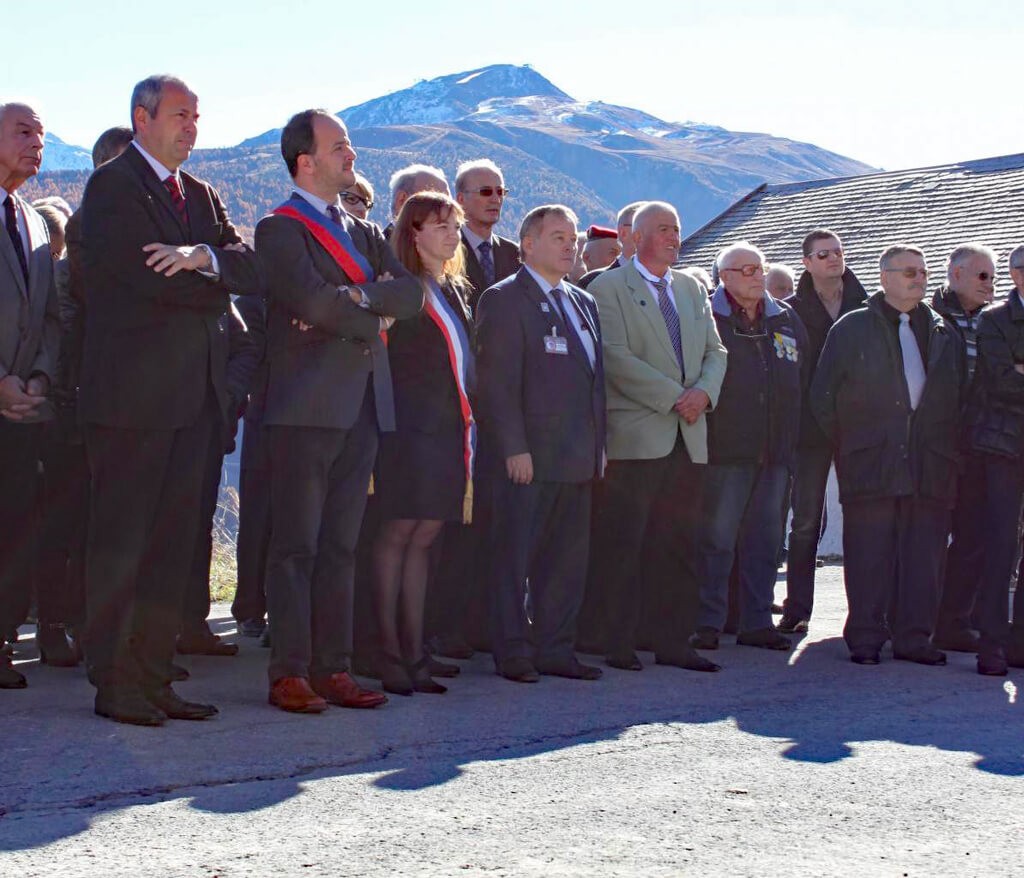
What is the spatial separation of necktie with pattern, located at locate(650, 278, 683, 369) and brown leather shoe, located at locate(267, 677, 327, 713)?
2712mm

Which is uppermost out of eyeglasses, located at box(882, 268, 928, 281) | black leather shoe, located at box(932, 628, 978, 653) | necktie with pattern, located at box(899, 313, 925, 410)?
eyeglasses, located at box(882, 268, 928, 281)

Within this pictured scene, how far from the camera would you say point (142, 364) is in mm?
5723

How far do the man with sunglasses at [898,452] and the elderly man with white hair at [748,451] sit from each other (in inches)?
15.6

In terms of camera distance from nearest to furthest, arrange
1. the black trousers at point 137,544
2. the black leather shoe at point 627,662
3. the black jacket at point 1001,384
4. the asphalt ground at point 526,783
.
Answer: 1. the asphalt ground at point 526,783
2. the black trousers at point 137,544
3. the black leather shoe at point 627,662
4. the black jacket at point 1001,384

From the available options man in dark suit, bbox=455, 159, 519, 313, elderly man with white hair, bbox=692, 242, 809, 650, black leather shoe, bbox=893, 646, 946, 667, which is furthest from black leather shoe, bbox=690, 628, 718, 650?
man in dark suit, bbox=455, 159, 519, 313

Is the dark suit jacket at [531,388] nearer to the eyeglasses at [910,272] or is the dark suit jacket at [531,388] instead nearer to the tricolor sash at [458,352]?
the tricolor sash at [458,352]

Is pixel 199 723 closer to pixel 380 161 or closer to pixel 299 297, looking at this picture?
pixel 299 297

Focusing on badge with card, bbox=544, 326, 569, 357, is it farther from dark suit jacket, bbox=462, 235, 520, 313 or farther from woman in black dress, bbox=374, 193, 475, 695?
dark suit jacket, bbox=462, 235, 520, 313

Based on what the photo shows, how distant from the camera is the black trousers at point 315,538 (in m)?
6.13

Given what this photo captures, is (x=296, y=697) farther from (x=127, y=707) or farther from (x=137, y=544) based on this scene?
(x=137, y=544)

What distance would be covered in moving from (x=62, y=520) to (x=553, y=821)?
3595 mm

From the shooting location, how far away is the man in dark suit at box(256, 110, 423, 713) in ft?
20.0

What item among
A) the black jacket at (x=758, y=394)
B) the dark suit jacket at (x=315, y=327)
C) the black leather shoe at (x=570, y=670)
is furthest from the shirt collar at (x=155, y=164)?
the black jacket at (x=758, y=394)

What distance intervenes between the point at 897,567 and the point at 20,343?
Answer: 4449mm
